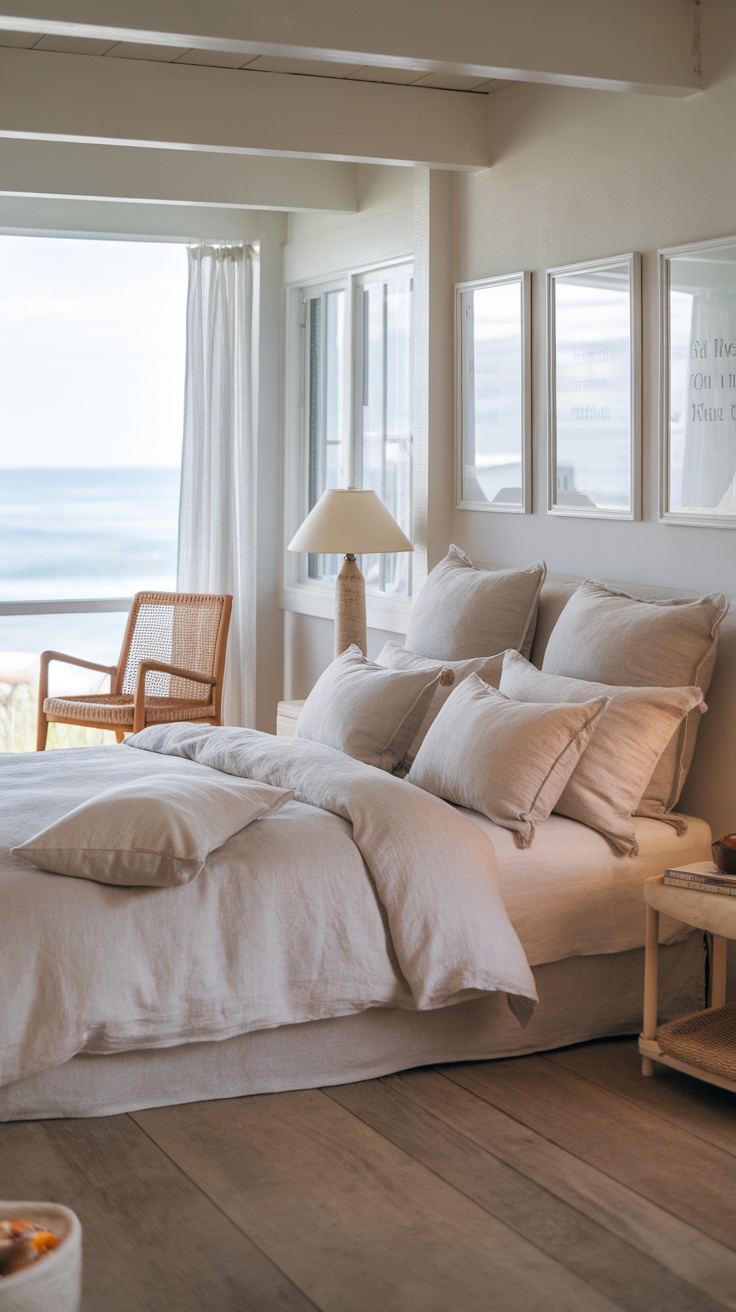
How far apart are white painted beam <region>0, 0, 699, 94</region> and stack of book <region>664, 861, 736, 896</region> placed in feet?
6.68

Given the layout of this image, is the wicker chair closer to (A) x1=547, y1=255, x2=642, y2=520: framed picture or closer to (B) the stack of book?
(A) x1=547, y1=255, x2=642, y2=520: framed picture

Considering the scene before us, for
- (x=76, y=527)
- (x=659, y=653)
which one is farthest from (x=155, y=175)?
(x=76, y=527)

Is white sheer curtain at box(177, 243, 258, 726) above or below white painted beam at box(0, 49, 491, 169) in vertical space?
below

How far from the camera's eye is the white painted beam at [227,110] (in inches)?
172

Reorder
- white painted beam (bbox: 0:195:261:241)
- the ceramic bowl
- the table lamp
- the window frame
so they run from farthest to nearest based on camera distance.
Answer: white painted beam (bbox: 0:195:261:241), the window frame, the table lamp, the ceramic bowl

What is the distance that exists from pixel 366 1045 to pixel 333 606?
2961 mm

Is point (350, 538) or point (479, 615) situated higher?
point (350, 538)

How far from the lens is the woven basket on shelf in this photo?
9.91ft

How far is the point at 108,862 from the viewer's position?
2.90 meters

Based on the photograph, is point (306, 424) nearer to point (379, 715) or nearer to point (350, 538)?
point (350, 538)

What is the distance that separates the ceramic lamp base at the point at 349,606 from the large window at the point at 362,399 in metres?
0.33

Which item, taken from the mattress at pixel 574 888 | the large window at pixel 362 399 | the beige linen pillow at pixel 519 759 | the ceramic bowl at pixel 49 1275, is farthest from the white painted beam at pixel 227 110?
the ceramic bowl at pixel 49 1275

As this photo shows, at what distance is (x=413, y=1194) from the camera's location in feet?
8.57

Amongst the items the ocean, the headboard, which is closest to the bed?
the headboard
